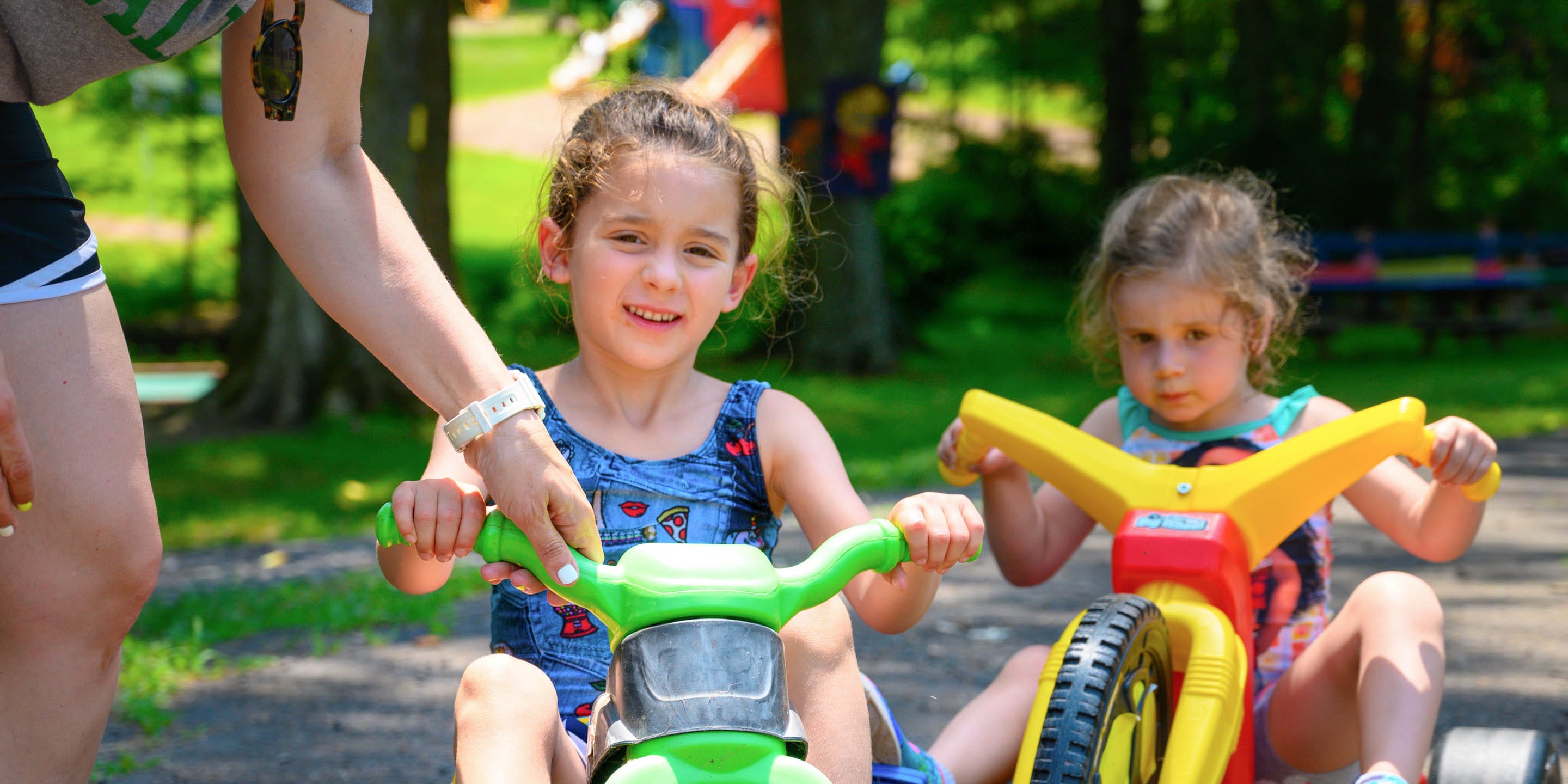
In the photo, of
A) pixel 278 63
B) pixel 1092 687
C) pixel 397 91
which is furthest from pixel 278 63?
pixel 397 91

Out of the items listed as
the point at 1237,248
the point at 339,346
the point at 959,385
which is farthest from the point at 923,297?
the point at 1237,248

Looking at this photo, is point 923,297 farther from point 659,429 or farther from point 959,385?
point 659,429

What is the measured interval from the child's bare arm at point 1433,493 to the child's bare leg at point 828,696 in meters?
1.13

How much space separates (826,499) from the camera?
2.06m

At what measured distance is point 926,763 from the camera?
204 cm

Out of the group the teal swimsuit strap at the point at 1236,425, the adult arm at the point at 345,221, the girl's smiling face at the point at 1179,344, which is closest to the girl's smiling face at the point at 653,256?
the adult arm at the point at 345,221

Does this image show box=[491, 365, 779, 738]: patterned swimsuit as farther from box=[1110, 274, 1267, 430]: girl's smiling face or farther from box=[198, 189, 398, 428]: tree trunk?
box=[198, 189, 398, 428]: tree trunk

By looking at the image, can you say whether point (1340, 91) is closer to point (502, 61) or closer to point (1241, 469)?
point (1241, 469)

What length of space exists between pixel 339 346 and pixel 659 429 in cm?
688

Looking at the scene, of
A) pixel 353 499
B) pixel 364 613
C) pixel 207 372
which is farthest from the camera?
pixel 207 372

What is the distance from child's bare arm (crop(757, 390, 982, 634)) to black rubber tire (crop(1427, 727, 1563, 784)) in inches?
34.6

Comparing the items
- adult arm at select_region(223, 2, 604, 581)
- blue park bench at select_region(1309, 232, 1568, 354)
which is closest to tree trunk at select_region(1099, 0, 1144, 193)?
blue park bench at select_region(1309, 232, 1568, 354)

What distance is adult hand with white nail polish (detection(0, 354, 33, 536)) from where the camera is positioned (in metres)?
1.51

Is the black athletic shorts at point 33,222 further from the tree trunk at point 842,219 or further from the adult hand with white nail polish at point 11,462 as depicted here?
the tree trunk at point 842,219
